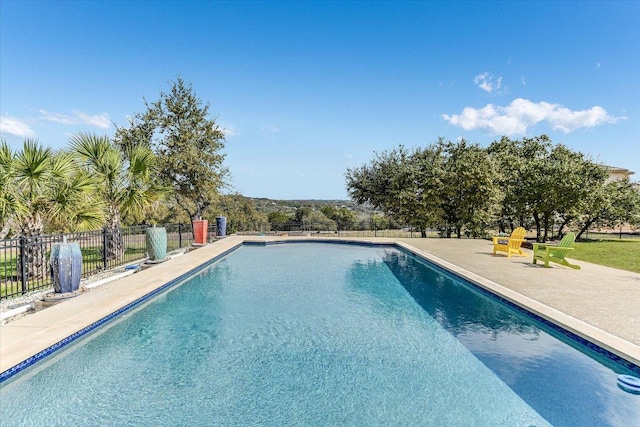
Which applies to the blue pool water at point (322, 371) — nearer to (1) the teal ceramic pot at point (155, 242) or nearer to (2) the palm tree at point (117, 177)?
(1) the teal ceramic pot at point (155, 242)

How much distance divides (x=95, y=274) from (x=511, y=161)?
19039 millimetres

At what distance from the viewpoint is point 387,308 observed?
654cm

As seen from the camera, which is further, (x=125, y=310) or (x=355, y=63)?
(x=355, y=63)

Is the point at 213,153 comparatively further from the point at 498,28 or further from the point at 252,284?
the point at 498,28

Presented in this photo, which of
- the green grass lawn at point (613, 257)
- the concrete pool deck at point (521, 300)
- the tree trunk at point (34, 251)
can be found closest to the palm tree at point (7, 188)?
the tree trunk at point (34, 251)

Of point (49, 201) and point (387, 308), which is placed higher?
point (49, 201)

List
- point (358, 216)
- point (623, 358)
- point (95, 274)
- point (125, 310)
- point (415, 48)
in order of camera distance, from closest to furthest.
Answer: point (623, 358) → point (125, 310) → point (95, 274) → point (415, 48) → point (358, 216)

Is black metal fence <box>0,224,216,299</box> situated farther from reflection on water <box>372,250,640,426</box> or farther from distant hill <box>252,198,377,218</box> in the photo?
distant hill <box>252,198,377,218</box>

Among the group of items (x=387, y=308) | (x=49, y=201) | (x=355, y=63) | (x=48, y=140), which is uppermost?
(x=355, y=63)

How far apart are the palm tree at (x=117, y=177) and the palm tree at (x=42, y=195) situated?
159cm

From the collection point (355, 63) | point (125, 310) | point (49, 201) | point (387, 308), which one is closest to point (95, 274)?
point (49, 201)

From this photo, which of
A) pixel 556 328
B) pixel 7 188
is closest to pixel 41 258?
pixel 7 188

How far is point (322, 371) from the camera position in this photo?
158 inches

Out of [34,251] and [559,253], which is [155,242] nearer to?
[34,251]
